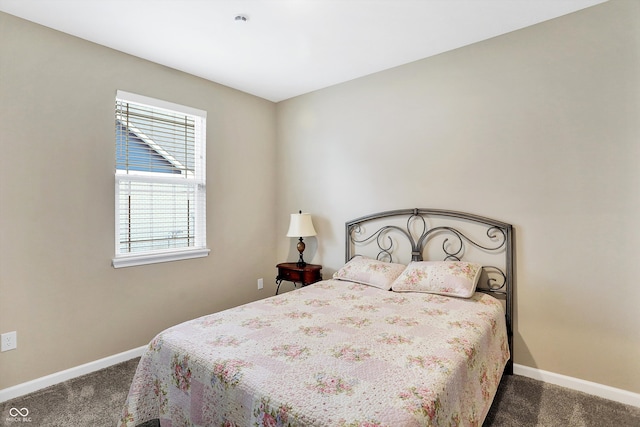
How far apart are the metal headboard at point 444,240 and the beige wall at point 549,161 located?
0.09 m

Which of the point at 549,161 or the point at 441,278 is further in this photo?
the point at 441,278

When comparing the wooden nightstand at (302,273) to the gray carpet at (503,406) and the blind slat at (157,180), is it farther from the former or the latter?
Result: the gray carpet at (503,406)

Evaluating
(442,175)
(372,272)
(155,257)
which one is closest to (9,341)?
(155,257)

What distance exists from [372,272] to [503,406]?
4.06 feet

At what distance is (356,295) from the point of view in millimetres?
2459

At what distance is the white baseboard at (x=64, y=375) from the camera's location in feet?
6.97

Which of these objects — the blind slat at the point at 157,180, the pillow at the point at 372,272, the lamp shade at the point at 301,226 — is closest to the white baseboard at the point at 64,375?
the blind slat at the point at 157,180

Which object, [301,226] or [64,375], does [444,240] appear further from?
[64,375]

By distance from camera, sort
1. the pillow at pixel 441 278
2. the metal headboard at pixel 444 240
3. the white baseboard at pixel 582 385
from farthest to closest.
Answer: the metal headboard at pixel 444 240, the pillow at pixel 441 278, the white baseboard at pixel 582 385

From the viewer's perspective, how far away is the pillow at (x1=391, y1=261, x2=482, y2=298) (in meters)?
2.30

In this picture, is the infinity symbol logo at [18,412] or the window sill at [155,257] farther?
the window sill at [155,257]

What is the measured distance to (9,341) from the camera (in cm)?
214

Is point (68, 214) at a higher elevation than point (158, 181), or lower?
lower

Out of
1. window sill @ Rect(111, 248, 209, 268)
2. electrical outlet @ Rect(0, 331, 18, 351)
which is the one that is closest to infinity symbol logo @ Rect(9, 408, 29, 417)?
electrical outlet @ Rect(0, 331, 18, 351)
